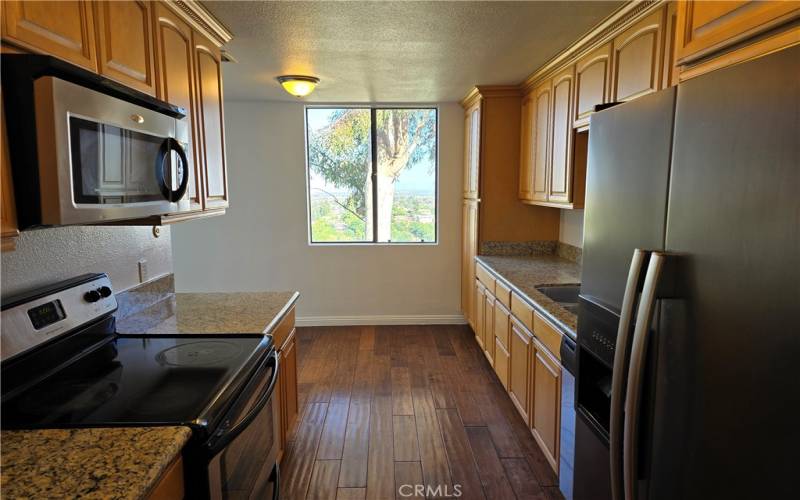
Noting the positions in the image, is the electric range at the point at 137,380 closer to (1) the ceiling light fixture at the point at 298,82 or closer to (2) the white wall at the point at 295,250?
(1) the ceiling light fixture at the point at 298,82

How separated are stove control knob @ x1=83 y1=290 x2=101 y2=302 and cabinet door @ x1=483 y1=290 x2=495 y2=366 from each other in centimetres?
261

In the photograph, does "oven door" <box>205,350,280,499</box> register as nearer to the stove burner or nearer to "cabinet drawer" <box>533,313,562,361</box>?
the stove burner

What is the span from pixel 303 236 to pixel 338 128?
1242 millimetres

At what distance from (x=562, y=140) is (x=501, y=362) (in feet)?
5.40

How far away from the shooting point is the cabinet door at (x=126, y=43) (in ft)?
4.83

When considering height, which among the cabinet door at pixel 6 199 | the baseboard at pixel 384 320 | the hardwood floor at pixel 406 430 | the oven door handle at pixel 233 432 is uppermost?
the cabinet door at pixel 6 199

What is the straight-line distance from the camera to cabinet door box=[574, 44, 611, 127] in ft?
8.10

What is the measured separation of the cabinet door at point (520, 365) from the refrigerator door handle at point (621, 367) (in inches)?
56.2

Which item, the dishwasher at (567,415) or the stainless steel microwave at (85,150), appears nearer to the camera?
the stainless steel microwave at (85,150)

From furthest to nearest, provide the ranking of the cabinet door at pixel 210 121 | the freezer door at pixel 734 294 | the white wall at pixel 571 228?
the white wall at pixel 571 228
the cabinet door at pixel 210 121
the freezer door at pixel 734 294

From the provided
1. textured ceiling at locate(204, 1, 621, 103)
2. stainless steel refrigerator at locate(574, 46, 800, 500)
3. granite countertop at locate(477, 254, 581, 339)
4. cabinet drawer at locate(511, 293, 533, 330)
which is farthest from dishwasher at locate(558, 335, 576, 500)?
textured ceiling at locate(204, 1, 621, 103)

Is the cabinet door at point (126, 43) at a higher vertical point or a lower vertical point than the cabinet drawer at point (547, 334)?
higher

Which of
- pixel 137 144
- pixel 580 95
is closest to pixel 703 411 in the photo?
pixel 137 144

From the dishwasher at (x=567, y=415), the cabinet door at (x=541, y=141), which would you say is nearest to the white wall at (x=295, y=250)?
the cabinet door at (x=541, y=141)
